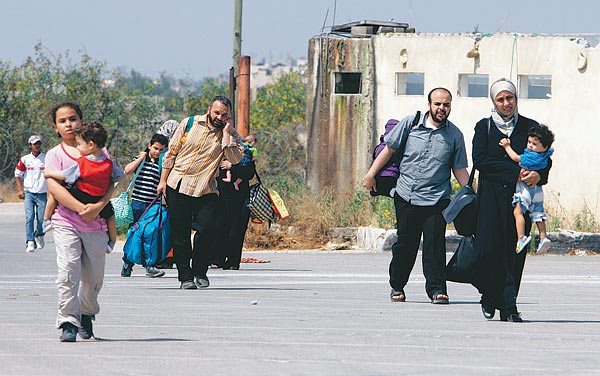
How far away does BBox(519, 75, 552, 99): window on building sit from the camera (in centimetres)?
2658

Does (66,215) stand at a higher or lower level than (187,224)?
higher

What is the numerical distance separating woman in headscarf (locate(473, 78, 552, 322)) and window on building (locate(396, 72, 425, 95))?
16.4m

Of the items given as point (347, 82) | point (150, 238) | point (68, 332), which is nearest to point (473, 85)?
point (347, 82)

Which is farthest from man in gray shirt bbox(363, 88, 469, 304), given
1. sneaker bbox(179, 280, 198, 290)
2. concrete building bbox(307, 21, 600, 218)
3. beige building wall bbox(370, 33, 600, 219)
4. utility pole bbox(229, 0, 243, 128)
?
beige building wall bbox(370, 33, 600, 219)

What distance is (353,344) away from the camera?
374 inches

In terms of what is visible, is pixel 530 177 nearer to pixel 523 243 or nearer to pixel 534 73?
pixel 523 243

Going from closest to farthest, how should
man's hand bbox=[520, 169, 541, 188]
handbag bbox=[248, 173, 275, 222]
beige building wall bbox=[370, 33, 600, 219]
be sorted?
man's hand bbox=[520, 169, 541, 188]
handbag bbox=[248, 173, 275, 222]
beige building wall bbox=[370, 33, 600, 219]

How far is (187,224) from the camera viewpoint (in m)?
14.4

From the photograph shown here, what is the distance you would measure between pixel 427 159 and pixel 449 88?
14416 mm

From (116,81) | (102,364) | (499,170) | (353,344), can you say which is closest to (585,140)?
(499,170)

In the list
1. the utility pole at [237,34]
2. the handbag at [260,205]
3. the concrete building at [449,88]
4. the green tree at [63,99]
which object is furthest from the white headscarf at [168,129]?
the green tree at [63,99]

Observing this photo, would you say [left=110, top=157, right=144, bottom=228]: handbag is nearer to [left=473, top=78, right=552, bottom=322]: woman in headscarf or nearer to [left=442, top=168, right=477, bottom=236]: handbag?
[left=442, top=168, right=477, bottom=236]: handbag

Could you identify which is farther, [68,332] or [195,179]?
[195,179]

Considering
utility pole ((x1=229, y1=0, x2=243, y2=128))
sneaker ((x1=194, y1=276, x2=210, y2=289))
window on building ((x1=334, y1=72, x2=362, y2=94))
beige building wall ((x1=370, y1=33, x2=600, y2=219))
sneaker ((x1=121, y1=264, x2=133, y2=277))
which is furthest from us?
window on building ((x1=334, y1=72, x2=362, y2=94))
